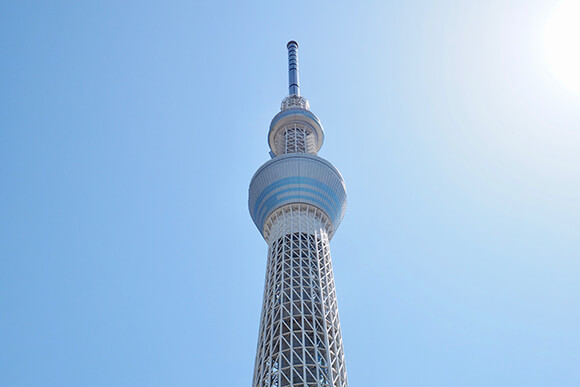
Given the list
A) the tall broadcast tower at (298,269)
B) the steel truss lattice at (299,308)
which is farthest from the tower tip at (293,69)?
the steel truss lattice at (299,308)

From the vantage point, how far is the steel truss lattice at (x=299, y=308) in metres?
40.8

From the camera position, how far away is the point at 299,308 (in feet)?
150

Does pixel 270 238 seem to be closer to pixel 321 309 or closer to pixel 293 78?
pixel 321 309

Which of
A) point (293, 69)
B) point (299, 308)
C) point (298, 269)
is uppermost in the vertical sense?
point (293, 69)

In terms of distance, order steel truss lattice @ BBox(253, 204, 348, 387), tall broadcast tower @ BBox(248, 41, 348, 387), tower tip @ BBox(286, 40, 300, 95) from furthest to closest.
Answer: tower tip @ BBox(286, 40, 300, 95), tall broadcast tower @ BBox(248, 41, 348, 387), steel truss lattice @ BBox(253, 204, 348, 387)

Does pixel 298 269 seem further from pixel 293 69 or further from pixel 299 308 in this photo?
pixel 293 69

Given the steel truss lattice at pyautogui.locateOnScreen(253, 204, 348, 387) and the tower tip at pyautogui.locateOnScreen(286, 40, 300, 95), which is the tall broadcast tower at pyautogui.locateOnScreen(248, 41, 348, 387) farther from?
the tower tip at pyautogui.locateOnScreen(286, 40, 300, 95)

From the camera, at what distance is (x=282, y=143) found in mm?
66250

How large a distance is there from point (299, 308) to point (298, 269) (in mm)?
4237

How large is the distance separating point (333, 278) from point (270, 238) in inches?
314

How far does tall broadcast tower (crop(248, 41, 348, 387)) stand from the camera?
41281 millimetres

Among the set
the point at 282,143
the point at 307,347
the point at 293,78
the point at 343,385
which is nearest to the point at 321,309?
the point at 307,347

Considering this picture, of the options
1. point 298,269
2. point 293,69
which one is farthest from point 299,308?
point 293,69

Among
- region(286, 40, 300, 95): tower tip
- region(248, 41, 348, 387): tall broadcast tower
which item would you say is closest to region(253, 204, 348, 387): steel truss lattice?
region(248, 41, 348, 387): tall broadcast tower
